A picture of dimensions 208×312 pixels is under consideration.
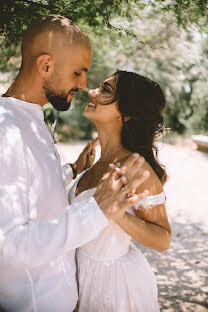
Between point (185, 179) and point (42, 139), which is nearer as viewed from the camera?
point (42, 139)

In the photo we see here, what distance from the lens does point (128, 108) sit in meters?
2.50

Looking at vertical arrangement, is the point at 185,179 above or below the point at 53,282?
below

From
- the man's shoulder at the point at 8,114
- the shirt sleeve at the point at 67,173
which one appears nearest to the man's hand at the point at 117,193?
the man's shoulder at the point at 8,114

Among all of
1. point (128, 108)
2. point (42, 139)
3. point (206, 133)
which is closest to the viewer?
point (42, 139)

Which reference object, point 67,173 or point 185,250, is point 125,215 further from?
point 185,250


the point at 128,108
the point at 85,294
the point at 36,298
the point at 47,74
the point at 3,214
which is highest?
the point at 47,74

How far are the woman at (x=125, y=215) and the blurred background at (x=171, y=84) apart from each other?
503mm

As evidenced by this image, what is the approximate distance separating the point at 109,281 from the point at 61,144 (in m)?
14.9

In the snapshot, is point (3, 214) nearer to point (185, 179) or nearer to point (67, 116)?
point (185, 179)

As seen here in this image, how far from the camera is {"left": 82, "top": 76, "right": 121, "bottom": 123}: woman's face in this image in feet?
8.15

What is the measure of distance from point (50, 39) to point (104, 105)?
0.66 m

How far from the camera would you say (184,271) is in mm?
5145

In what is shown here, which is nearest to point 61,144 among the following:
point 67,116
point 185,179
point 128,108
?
point 67,116

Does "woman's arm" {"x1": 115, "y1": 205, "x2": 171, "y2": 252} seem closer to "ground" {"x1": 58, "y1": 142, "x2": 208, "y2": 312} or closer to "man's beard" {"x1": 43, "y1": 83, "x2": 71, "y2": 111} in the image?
"ground" {"x1": 58, "y1": 142, "x2": 208, "y2": 312}
